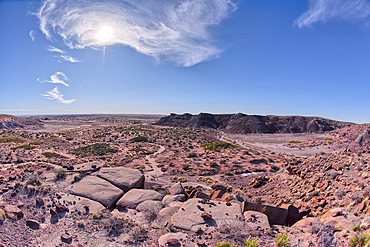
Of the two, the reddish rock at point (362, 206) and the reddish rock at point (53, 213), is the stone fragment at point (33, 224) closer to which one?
the reddish rock at point (53, 213)

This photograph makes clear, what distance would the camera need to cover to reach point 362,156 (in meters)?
9.12

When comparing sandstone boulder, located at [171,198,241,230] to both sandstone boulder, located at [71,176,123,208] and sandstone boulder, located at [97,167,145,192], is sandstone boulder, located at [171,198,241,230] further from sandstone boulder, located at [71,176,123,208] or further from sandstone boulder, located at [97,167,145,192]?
sandstone boulder, located at [97,167,145,192]

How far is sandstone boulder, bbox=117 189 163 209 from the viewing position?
8.12 meters

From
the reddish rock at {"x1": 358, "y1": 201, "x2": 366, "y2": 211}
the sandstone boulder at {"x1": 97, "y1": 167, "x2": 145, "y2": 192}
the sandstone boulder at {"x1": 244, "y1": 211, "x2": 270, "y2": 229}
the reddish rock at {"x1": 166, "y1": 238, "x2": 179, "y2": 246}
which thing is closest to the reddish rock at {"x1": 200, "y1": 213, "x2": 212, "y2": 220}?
the sandstone boulder at {"x1": 244, "y1": 211, "x2": 270, "y2": 229}

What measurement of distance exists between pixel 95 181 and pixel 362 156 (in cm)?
1518

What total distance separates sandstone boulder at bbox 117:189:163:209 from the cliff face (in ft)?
219

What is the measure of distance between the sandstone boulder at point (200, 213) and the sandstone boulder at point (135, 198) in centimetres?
229

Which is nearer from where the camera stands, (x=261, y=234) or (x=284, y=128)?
(x=261, y=234)

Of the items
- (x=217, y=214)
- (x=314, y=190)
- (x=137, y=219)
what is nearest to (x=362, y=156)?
(x=314, y=190)

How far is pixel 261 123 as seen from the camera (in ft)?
243

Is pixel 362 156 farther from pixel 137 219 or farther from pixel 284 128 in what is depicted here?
pixel 284 128

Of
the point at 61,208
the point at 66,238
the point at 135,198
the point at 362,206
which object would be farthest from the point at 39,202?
the point at 362,206

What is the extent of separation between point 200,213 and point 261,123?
7509 cm

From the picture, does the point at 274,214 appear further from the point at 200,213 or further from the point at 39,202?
the point at 39,202
